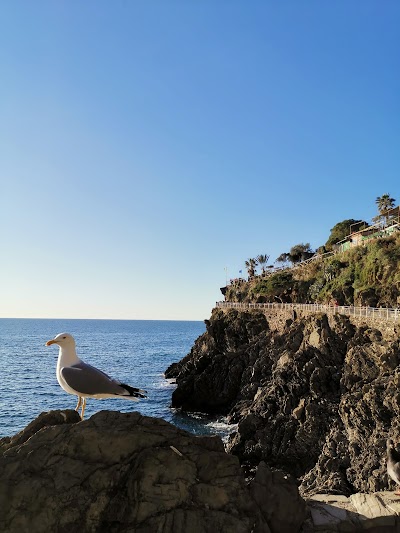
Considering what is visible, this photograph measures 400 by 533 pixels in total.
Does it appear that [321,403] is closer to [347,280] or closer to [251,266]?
[347,280]

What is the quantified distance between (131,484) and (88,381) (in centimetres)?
201

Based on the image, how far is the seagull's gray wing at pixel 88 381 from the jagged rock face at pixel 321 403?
8.92 metres

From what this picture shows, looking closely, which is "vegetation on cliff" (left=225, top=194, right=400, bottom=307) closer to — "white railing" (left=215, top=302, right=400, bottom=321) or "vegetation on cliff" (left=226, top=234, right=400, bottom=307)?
"vegetation on cliff" (left=226, top=234, right=400, bottom=307)

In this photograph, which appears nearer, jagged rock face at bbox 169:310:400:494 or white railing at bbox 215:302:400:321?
jagged rock face at bbox 169:310:400:494

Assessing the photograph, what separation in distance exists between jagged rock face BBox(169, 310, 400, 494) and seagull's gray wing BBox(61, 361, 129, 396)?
892 centimetres

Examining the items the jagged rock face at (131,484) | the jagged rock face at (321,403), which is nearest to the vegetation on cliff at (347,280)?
the jagged rock face at (321,403)

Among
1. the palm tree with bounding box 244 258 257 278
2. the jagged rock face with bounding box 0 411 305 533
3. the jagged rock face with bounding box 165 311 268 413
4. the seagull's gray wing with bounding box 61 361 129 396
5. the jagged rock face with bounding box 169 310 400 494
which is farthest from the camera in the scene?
the palm tree with bounding box 244 258 257 278

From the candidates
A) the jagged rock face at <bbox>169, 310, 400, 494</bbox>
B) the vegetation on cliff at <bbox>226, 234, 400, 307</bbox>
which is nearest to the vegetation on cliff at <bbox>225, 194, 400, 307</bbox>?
the vegetation on cliff at <bbox>226, 234, 400, 307</bbox>

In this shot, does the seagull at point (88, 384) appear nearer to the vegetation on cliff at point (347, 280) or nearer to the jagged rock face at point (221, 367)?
the vegetation on cliff at point (347, 280)

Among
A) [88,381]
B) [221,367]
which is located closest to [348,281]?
[221,367]

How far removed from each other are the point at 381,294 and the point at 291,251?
6295 centimetres

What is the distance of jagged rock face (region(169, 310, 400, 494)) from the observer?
66.8 feet

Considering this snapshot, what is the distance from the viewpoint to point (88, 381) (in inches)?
290

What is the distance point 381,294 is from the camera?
3734cm
